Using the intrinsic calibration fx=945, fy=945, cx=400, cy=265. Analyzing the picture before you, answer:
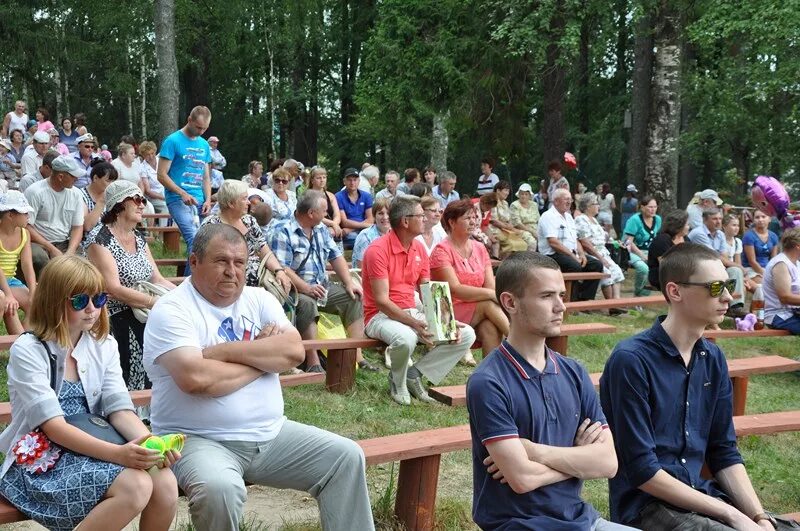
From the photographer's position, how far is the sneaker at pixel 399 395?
6637 mm

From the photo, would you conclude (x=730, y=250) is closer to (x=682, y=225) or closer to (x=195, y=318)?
(x=682, y=225)

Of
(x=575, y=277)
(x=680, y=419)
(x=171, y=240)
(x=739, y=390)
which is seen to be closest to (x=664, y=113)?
(x=575, y=277)

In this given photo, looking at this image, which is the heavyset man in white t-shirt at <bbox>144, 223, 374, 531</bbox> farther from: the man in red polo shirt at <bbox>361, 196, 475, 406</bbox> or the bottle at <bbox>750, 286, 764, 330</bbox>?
the bottle at <bbox>750, 286, 764, 330</bbox>

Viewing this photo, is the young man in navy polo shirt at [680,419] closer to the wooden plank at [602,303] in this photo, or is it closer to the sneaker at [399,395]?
the sneaker at [399,395]

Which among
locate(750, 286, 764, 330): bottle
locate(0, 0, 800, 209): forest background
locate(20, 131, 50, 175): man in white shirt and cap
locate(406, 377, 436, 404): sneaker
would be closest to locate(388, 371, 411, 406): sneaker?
locate(406, 377, 436, 404): sneaker

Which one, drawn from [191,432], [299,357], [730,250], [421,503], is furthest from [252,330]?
[730,250]

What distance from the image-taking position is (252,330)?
4.02m

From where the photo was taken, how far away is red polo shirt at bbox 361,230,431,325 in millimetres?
6766

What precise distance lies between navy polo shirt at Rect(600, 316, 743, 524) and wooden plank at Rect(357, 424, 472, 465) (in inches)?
38.4

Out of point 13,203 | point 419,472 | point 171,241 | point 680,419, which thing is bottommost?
point 419,472

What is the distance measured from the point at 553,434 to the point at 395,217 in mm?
3784

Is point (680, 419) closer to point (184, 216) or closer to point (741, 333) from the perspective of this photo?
point (741, 333)

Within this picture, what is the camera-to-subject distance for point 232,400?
3.75 metres

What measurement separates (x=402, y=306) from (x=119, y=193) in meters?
2.23
